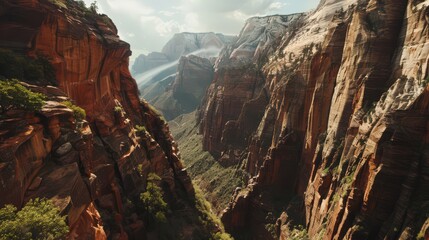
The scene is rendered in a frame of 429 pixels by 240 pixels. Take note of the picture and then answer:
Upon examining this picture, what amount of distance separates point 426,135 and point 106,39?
123 ft

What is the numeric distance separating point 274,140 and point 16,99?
53901 mm

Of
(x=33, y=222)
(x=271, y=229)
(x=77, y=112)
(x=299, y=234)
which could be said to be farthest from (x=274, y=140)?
(x=33, y=222)

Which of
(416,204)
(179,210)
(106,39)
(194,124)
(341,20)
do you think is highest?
(341,20)

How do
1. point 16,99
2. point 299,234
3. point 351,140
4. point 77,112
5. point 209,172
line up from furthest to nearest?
1. point 209,172
2. point 299,234
3. point 351,140
4. point 77,112
5. point 16,99

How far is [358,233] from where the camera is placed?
28.9 meters

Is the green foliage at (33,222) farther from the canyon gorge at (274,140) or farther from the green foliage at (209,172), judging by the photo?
the green foliage at (209,172)

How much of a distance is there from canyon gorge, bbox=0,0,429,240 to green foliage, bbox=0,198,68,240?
1.38 metres

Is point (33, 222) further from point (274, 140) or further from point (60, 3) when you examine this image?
point (274, 140)

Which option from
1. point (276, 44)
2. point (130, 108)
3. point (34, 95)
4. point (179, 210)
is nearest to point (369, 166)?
point (179, 210)

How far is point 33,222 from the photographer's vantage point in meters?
15.8

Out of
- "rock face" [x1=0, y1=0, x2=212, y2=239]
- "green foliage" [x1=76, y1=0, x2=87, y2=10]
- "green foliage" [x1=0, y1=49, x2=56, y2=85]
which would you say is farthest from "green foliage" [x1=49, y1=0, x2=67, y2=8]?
"green foliage" [x1=0, y1=49, x2=56, y2=85]

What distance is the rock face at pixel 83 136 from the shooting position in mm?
19016

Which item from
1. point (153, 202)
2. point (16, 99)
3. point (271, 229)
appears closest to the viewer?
point (16, 99)

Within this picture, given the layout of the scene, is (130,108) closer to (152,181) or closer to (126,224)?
(152,181)
